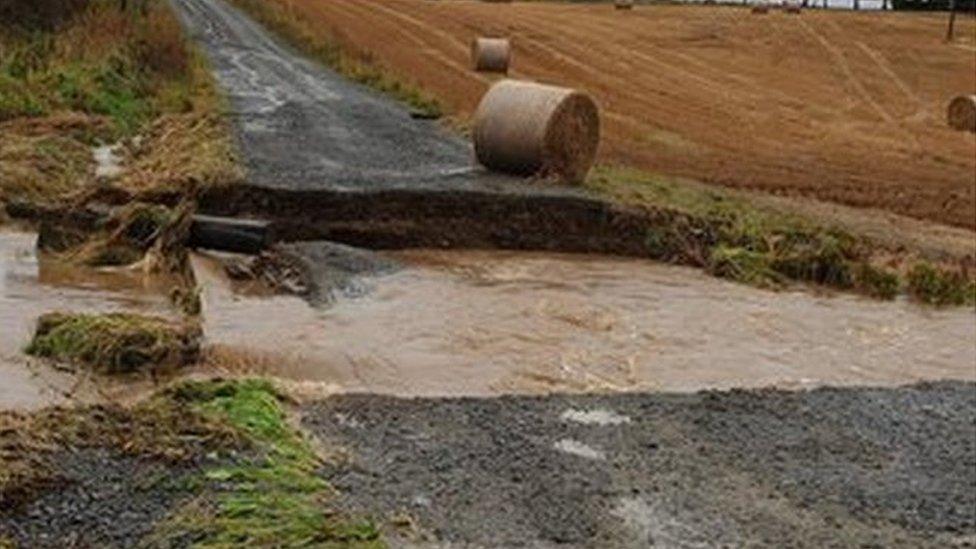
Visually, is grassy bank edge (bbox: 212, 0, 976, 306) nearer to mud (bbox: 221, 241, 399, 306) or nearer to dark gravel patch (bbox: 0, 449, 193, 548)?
mud (bbox: 221, 241, 399, 306)

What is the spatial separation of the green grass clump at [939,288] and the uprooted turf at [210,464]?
9183 millimetres

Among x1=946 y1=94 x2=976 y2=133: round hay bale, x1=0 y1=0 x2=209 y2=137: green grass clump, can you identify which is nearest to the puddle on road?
x1=0 y1=0 x2=209 y2=137: green grass clump

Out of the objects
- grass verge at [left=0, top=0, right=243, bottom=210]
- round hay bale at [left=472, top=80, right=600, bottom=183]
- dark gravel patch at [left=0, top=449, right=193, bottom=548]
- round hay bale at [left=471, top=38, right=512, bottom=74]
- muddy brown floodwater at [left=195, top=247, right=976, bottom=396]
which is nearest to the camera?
dark gravel patch at [left=0, top=449, right=193, bottom=548]

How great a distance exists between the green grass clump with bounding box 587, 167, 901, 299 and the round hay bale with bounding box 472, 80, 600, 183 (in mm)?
476

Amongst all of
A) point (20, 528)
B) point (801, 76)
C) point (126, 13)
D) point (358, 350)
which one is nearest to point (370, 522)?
Result: point (20, 528)

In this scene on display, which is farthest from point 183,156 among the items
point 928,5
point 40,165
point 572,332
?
point 928,5

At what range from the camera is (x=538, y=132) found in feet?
63.9

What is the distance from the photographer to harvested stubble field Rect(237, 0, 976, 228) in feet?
85.5

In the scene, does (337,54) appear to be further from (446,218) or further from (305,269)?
(305,269)

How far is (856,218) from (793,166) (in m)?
4.99

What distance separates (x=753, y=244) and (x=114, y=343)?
880cm

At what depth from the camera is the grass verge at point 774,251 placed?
1720 centimetres

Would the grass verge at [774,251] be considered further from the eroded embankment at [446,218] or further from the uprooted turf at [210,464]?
the uprooted turf at [210,464]

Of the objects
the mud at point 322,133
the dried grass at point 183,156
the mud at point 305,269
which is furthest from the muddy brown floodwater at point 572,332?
the mud at point 322,133
